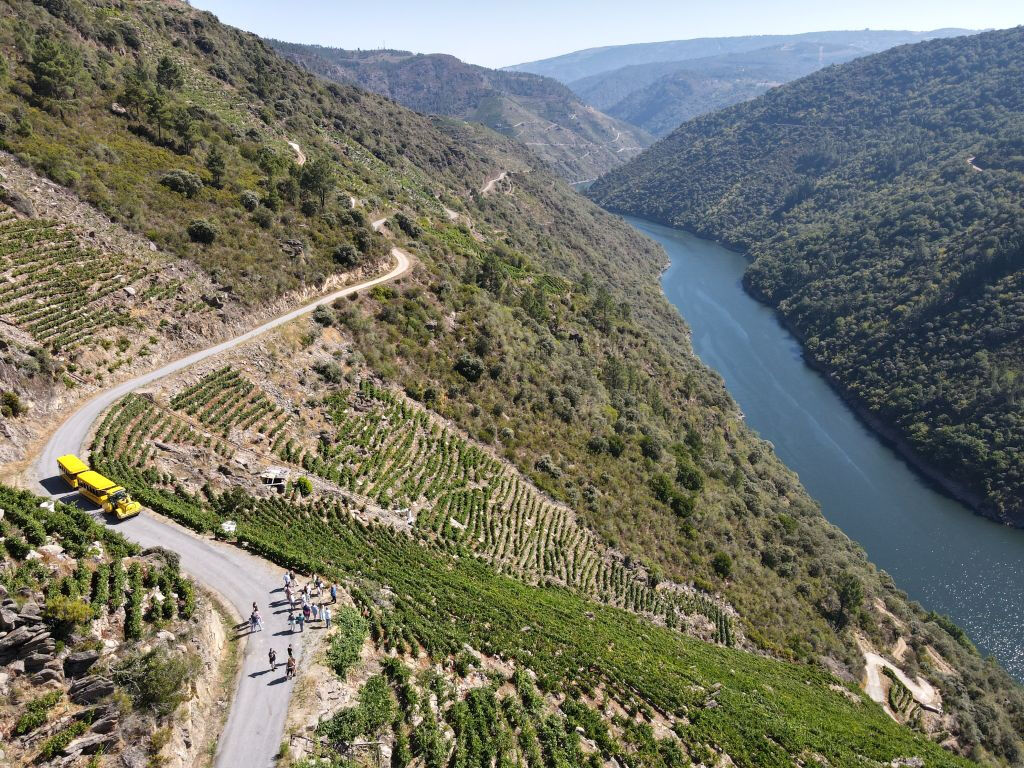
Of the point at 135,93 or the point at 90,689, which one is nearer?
the point at 90,689

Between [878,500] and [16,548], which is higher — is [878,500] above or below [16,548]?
above

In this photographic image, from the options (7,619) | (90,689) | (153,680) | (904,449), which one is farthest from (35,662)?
(904,449)

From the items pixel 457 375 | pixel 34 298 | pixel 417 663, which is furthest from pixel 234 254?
pixel 417 663

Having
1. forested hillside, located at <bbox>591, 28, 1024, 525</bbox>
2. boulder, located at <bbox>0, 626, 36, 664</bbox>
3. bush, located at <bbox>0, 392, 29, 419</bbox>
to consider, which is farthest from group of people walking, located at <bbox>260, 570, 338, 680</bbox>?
forested hillside, located at <bbox>591, 28, 1024, 525</bbox>

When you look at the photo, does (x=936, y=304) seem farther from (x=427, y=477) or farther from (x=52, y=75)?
(x=52, y=75)

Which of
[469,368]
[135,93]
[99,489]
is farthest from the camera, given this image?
[135,93]

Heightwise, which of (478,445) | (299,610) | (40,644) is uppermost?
(478,445)

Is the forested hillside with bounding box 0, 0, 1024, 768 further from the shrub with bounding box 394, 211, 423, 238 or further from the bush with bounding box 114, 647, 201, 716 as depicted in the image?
the bush with bounding box 114, 647, 201, 716

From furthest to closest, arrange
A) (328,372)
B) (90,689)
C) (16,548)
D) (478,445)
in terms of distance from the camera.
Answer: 1. (478,445)
2. (328,372)
3. (16,548)
4. (90,689)
